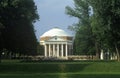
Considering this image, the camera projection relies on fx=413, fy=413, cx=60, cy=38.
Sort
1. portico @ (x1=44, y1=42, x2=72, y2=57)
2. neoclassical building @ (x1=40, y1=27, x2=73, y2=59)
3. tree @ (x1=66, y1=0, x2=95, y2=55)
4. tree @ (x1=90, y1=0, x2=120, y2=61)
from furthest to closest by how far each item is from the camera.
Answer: portico @ (x1=44, y1=42, x2=72, y2=57)
neoclassical building @ (x1=40, y1=27, x2=73, y2=59)
tree @ (x1=66, y1=0, x2=95, y2=55)
tree @ (x1=90, y1=0, x2=120, y2=61)

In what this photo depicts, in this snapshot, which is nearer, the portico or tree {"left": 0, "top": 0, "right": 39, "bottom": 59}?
tree {"left": 0, "top": 0, "right": 39, "bottom": 59}

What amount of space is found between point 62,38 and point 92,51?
7487cm

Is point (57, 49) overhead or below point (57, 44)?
below

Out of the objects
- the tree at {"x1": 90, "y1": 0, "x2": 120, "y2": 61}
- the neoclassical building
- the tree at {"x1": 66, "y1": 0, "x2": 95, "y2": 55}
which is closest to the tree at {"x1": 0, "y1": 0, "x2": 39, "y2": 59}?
the tree at {"x1": 90, "y1": 0, "x2": 120, "y2": 61}

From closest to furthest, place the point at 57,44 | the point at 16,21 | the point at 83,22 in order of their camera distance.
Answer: the point at 16,21 < the point at 83,22 < the point at 57,44

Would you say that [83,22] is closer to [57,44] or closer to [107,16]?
[107,16]

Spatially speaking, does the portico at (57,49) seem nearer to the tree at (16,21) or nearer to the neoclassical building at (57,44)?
the neoclassical building at (57,44)

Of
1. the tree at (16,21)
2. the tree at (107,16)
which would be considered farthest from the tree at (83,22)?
the tree at (107,16)

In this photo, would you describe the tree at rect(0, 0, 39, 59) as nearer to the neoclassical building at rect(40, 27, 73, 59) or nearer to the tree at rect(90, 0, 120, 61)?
the tree at rect(90, 0, 120, 61)

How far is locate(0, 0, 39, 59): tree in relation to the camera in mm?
55978

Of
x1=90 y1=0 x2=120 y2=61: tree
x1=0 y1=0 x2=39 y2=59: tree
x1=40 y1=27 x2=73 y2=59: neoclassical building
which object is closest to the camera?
x1=0 y1=0 x2=39 y2=59: tree

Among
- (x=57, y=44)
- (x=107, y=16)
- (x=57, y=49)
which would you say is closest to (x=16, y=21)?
(x=107, y=16)

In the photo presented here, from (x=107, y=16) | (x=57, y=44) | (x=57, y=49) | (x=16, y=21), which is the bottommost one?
(x=16, y=21)

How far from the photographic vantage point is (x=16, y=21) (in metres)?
59.9
